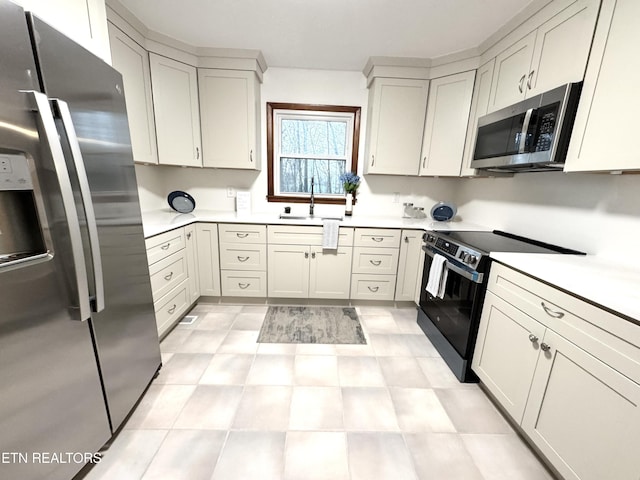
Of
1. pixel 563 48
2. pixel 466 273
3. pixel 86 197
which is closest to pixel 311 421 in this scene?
pixel 466 273

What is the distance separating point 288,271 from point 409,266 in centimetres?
123

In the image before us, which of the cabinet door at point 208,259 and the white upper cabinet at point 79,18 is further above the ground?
the white upper cabinet at point 79,18

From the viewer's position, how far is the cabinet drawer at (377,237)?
255 cm

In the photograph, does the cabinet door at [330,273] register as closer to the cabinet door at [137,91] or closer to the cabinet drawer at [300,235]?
the cabinet drawer at [300,235]

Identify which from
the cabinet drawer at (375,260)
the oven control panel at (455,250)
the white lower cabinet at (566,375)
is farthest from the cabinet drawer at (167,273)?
the white lower cabinet at (566,375)

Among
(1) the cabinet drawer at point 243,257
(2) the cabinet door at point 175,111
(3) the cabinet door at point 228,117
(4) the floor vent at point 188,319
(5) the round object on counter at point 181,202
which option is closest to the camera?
(2) the cabinet door at point 175,111

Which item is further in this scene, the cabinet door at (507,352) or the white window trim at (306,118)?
the white window trim at (306,118)

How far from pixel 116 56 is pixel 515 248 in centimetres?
307

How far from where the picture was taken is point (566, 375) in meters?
1.09

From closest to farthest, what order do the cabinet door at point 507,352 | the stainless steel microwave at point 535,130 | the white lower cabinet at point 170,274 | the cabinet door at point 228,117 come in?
the cabinet door at point 507,352, the stainless steel microwave at point 535,130, the white lower cabinet at point 170,274, the cabinet door at point 228,117

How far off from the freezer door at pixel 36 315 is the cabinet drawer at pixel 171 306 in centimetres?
89

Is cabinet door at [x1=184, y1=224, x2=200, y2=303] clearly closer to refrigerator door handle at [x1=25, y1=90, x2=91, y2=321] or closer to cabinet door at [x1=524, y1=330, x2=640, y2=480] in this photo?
refrigerator door handle at [x1=25, y1=90, x2=91, y2=321]

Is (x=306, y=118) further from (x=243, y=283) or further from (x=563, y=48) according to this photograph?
(x=563, y=48)

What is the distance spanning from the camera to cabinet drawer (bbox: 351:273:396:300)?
2.67 metres
